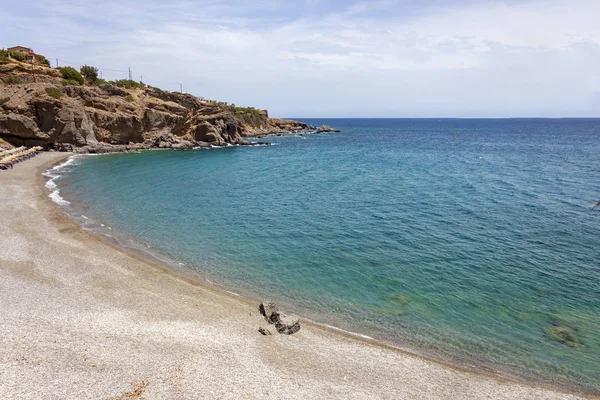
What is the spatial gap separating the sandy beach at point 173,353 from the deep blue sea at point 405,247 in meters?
1.88

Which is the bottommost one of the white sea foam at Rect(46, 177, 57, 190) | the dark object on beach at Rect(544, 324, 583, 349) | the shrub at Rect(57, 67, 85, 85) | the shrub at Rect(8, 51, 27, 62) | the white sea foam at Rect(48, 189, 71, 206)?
the dark object on beach at Rect(544, 324, 583, 349)

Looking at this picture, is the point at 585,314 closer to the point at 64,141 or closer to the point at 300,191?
the point at 300,191

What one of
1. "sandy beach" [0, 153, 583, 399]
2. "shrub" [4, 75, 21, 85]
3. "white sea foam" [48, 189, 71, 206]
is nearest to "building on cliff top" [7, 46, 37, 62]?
"shrub" [4, 75, 21, 85]

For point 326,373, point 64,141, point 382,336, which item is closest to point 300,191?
point 382,336

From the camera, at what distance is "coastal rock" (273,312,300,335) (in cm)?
1622

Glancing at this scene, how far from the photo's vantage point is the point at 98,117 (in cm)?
7894

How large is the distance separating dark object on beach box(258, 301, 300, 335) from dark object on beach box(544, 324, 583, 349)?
10.5 m

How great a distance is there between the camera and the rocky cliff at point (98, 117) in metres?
70.1

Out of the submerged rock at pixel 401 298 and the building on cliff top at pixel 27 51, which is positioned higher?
the building on cliff top at pixel 27 51

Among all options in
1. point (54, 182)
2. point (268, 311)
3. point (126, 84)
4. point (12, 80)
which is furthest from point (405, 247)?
point (126, 84)

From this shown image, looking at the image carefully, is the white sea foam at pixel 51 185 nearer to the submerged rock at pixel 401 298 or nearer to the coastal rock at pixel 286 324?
the coastal rock at pixel 286 324

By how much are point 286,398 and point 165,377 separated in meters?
3.92

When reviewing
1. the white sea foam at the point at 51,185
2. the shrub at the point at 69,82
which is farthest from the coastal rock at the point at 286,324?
the shrub at the point at 69,82

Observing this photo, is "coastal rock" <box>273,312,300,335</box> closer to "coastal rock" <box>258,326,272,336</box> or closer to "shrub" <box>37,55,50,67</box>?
"coastal rock" <box>258,326,272,336</box>
